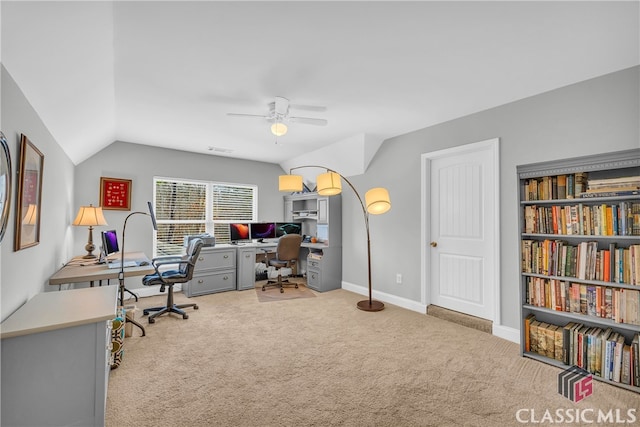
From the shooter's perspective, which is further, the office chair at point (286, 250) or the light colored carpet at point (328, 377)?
the office chair at point (286, 250)

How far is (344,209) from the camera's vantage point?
198 inches

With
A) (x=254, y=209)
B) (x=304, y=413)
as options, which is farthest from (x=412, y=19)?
(x=254, y=209)

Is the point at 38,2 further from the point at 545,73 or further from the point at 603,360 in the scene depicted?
the point at 603,360

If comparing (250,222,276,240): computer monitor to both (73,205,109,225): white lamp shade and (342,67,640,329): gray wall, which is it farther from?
(73,205,109,225): white lamp shade

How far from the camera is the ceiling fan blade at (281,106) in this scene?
9.35ft

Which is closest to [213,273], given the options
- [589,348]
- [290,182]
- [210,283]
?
[210,283]

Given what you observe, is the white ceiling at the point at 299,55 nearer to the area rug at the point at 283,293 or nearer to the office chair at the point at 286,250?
the office chair at the point at 286,250

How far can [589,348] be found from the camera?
7.50 ft

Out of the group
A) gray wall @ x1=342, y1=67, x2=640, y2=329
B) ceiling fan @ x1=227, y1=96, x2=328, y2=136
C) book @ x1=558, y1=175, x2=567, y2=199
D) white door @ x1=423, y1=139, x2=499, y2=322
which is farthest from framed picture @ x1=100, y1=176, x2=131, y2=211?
book @ x1=558, y1=175, x2=567, y2=199

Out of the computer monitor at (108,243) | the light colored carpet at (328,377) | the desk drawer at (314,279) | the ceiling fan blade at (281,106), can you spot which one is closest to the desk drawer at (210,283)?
the light colored carpet at (328,377)

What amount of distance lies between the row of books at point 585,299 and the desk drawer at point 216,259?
407cm

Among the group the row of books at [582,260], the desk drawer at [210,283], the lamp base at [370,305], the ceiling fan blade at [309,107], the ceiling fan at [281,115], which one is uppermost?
the ceiling fan blade at [309,107]

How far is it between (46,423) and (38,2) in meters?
2.08

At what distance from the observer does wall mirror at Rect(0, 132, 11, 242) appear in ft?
4.88
